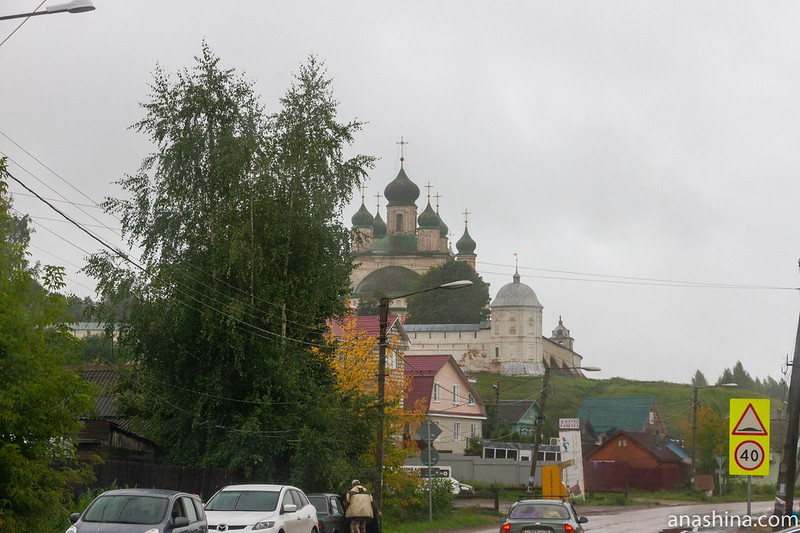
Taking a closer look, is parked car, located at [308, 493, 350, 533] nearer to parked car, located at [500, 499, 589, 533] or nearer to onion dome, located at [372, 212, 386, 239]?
parked car, located at [500, 499, 589, 533]

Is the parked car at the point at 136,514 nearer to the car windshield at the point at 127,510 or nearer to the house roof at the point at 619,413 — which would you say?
the car windshield at the point at 127,510

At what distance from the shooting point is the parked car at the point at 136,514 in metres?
15.8

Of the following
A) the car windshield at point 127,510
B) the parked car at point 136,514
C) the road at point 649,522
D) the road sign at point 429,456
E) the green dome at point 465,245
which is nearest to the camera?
the parked car at point 136,514

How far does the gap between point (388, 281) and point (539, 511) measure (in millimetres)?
145140

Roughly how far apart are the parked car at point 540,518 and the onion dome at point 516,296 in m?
127

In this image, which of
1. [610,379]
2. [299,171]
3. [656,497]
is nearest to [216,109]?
[299,171]

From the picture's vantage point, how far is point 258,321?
32.8 m

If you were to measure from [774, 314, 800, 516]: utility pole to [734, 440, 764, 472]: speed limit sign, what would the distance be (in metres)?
8.50

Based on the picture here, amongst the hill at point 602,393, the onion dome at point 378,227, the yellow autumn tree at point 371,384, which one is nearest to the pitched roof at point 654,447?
the hill at point 602,393

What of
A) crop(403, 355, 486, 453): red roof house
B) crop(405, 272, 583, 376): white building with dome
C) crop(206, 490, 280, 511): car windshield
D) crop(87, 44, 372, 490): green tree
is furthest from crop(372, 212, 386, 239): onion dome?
crop(206, 490, 280, 511): car windshield

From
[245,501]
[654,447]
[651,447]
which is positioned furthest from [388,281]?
[245,501]

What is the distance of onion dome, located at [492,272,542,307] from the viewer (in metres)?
147

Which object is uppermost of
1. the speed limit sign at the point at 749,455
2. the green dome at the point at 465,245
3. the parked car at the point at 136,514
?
the green dome at the point at 465,245

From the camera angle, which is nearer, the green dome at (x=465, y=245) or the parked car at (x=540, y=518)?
the parked car at (x=540, y=518)
